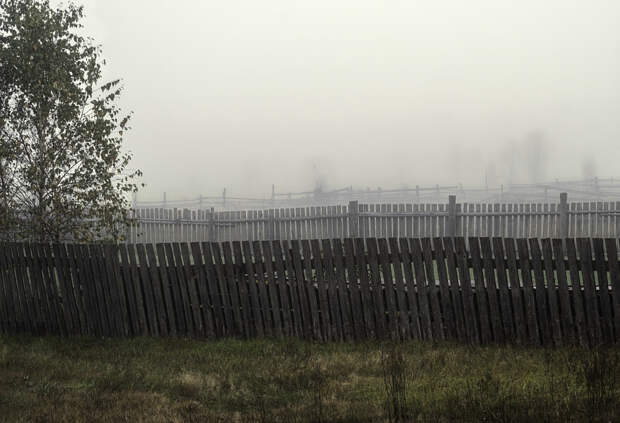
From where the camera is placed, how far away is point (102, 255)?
30.5ft

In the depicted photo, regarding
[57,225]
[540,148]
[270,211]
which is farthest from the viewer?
[540,148]

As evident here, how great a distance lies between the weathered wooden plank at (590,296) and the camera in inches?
294

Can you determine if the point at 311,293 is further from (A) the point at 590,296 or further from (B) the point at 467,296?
(A) the point at 590,296

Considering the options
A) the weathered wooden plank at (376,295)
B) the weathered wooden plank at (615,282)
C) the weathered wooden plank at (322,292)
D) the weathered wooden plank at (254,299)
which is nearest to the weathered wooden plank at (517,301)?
the weathered wooden plank at (615,282)

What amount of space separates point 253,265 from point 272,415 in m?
3.35

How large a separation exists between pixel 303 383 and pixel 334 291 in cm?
205

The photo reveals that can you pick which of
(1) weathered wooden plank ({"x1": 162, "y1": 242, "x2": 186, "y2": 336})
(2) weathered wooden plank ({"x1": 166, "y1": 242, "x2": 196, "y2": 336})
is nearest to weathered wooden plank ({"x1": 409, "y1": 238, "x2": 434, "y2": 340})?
(2) weathered wooden plank ({"x1": 166, "y1": 242, "x2": 196, "y2": 336})

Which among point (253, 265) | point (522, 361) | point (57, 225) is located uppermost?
point (57, 225)

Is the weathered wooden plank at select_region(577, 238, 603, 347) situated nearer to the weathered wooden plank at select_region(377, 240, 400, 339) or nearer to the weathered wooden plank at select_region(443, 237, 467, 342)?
the weathered wooden plank at select_region(443, 237, 467, 342)

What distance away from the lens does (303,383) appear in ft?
20.9

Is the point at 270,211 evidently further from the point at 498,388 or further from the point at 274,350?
the point at 498,388

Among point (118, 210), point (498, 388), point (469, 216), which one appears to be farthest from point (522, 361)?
point (469, 216)

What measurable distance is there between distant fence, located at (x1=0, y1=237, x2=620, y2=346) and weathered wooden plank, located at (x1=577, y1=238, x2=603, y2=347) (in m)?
0.01

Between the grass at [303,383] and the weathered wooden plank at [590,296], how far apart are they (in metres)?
0.37
